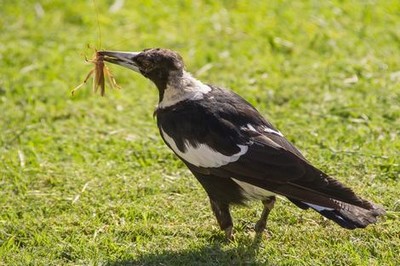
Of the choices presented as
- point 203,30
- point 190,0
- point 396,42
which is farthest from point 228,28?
point 396,42

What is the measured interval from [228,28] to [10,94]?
224cm

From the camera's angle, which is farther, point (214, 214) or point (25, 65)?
point (25, 65)

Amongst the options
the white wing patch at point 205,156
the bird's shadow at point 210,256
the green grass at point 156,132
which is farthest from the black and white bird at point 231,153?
the green grass at point 156,132

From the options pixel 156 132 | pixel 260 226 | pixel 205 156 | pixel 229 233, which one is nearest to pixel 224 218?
pixel 229 233

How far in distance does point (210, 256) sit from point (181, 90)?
41.0 inches

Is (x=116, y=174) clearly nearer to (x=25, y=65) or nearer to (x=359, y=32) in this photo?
(x=25, y=65)

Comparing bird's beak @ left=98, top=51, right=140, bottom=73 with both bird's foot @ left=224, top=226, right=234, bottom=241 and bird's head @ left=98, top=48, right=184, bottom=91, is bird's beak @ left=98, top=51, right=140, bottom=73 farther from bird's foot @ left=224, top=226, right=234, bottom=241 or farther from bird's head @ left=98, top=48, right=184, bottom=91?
bird's foot @ left=224, top=226, right=234, bottom=241

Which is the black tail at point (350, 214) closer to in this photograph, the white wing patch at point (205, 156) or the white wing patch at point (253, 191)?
the white wing patch at point (253, 191)

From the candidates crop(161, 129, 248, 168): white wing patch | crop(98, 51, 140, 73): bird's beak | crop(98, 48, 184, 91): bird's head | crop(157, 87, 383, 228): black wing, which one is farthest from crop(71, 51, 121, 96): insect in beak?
crop(161, 129, 248, 168): white wing patch

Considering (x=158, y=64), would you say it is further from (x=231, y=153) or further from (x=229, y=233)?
(x=229, y=233)

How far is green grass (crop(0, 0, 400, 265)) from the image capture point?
193 inches

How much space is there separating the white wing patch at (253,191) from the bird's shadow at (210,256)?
0.26m

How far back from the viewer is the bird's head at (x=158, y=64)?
5.22 m

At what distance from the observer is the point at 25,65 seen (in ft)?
25.5
